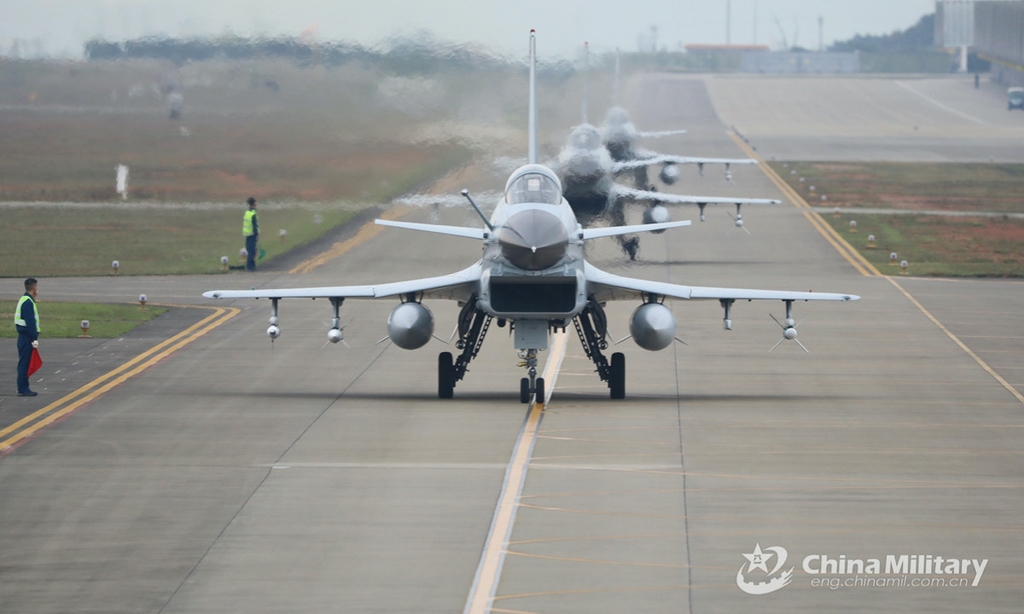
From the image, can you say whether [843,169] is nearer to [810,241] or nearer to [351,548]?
[810,241]

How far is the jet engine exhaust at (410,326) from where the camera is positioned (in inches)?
944

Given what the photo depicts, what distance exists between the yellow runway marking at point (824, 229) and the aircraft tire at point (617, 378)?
2045 cm

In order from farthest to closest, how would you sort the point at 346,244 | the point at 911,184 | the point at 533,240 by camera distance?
the point at 911,184 → the point at 346,244 → the point at 533,240

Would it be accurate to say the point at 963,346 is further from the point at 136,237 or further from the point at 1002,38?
the point at 1002,38

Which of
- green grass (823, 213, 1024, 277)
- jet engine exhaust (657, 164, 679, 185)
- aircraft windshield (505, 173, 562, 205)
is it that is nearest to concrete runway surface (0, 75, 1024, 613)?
aircraft windshield (505, 173, 562, 205)

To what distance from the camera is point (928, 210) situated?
62625 mm

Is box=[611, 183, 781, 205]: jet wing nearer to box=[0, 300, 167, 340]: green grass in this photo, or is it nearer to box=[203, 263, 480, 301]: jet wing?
box=[0, 300, 167, 340]: green grass

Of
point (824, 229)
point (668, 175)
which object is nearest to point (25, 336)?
point (824, 229)

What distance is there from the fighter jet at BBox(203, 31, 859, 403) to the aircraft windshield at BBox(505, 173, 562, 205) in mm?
17

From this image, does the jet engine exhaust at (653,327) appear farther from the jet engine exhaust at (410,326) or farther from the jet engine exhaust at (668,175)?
the jet engine exhaust at (668,175)

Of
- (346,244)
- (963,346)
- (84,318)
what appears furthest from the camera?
(346,244)

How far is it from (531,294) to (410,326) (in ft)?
6.59

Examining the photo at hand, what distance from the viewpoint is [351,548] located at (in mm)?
16141

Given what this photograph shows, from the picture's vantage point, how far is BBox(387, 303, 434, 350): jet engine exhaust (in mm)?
23984
